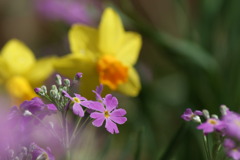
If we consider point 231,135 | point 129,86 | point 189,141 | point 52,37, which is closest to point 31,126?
point 231,135

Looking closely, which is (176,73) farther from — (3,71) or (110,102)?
(110,102)

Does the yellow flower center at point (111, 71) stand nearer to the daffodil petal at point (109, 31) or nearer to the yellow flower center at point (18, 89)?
the daffodil petal at point (109, 31)

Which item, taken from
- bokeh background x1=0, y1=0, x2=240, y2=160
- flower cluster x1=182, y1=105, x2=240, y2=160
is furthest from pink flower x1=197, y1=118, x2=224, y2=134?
bokeh background x1=0, y1=0, x2=240, y2=160

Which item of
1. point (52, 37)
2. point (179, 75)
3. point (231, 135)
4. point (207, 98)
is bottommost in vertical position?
point (52, 37)

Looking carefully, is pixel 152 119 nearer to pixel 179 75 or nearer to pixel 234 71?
pixel 234 71

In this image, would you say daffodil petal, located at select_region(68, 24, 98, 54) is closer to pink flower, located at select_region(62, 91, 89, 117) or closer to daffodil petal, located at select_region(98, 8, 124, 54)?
daffodil petal, located at select_region(98, 8, 124, 54)

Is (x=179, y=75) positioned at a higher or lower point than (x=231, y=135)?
Answer: lower

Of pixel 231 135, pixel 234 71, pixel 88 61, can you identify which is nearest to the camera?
pixel 231 135
